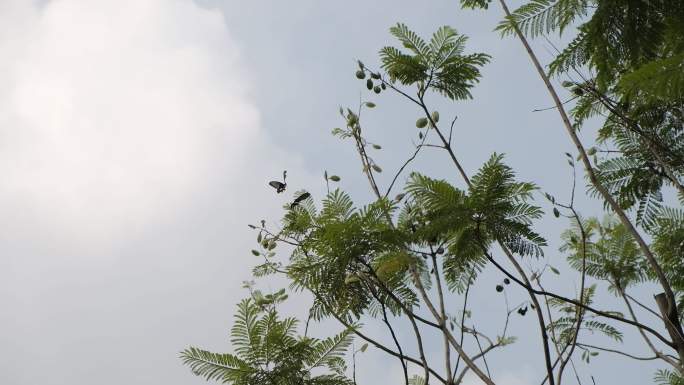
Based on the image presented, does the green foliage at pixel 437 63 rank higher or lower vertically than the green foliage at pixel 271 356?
higher

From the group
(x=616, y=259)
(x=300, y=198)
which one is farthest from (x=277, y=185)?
(x=616, y=259)

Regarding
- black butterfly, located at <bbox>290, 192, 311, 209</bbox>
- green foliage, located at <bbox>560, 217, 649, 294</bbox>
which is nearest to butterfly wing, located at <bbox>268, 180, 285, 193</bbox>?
black butterfly, located at <bbox>290, 192, 311, 209</bbox>

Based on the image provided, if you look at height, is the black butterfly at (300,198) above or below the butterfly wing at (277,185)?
below

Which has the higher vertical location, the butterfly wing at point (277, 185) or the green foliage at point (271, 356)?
the butterfly wing at point (277, 185)

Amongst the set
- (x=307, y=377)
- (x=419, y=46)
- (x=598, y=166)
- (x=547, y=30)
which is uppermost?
(x=419, y=46)

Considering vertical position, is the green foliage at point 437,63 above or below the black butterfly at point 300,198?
above

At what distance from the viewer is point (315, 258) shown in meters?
3.33

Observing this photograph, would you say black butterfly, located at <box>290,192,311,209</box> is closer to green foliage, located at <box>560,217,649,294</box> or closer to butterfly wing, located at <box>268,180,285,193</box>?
butterfly wing, located at <box>268,180,285,193</box>

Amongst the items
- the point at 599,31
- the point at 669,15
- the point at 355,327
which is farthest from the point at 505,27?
the point at 355,327

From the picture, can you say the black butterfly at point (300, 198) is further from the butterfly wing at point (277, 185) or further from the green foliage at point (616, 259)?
the green foliage at point (616, 259)

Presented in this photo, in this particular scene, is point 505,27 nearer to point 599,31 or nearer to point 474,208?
point 599,31

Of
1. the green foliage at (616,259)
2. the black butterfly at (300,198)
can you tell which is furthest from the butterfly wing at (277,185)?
the green foliage at (616,259)

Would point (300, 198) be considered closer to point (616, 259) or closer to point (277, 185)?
point (277, 185)

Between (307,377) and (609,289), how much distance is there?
2.30 metres
